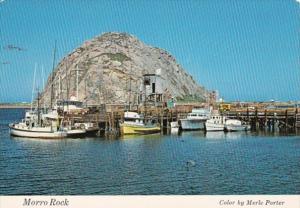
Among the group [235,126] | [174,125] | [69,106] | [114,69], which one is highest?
[114,69]

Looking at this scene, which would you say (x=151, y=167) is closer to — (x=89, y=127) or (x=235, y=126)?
(x=89, y=127)

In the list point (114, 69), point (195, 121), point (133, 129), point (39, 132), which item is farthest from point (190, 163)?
point (114, 69)

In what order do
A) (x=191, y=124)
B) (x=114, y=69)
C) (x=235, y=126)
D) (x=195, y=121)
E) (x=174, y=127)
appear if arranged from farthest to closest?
(x=114, y=69) < (x=195, y=121) < (x=191, y=124) < (x=174, y=127) < (x=235, y=126)

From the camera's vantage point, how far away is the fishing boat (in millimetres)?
33656

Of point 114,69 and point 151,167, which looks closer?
point 151,167

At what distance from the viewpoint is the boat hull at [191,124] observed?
3831 cm

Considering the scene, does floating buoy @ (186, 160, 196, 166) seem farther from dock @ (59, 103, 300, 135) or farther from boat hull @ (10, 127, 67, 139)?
dock @ (59, 103, 300, 135)

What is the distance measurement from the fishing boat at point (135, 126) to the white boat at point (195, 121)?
3.09 metres

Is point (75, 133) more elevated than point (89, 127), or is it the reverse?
point (89, 127)

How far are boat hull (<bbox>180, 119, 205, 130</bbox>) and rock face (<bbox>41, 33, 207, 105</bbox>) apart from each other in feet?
101

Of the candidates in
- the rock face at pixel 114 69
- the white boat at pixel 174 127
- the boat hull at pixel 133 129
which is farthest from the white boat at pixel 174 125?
the rock face at pixel 114 69

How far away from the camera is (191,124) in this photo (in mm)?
38750

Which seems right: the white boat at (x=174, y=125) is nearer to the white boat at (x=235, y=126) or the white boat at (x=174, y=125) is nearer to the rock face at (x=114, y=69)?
the white boat at (x=235, y=126)

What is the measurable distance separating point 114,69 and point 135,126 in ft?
144
